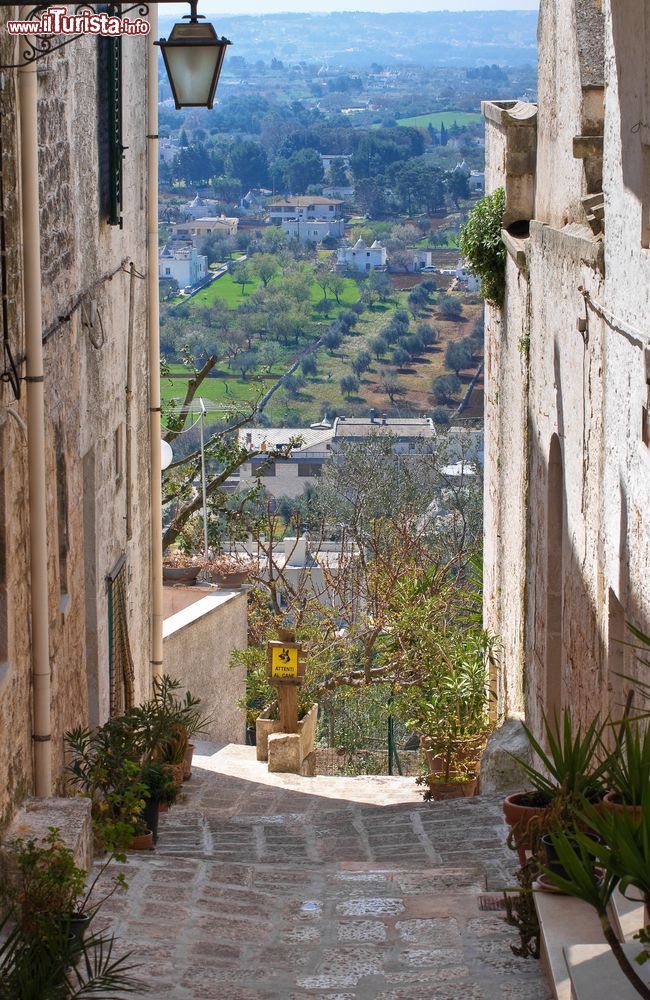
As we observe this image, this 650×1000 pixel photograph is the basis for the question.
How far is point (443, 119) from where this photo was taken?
293 feet

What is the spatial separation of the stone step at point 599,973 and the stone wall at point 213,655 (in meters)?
9.47

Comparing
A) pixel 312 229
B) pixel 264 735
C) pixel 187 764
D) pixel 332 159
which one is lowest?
pixel 264 735

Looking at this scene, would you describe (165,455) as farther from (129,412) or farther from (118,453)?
(118,453)

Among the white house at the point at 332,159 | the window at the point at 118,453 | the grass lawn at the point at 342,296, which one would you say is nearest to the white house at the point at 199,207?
the white house at the point at 332,159

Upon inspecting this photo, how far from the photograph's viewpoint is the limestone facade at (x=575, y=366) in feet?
18.3

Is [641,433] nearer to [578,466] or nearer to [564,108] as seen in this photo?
[578,466]

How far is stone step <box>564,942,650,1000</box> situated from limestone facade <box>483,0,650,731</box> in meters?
1.15

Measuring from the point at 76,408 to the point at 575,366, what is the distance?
2.88 m

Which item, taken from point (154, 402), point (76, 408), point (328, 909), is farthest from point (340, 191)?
point (328, 909)

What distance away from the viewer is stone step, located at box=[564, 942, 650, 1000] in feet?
12.2

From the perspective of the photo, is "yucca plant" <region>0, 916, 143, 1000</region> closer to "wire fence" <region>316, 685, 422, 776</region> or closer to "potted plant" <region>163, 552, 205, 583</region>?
"potted plant" <region>163, 552, 205, 583</region>

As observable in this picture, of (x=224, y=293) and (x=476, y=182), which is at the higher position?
(x=476, y=182)

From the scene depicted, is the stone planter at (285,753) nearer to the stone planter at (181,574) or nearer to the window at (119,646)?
the window at (119,646)

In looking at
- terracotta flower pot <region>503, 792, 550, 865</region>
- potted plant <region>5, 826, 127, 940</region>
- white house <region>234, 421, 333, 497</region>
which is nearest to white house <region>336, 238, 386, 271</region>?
white house <region>234, 421, 333, 497</region>
